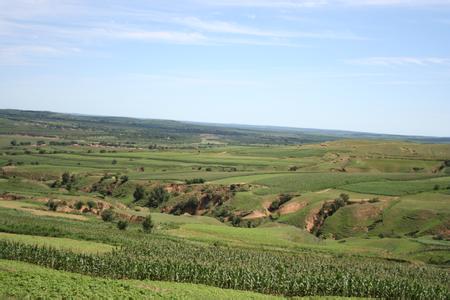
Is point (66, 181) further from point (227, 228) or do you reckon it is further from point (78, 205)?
point (227, 228)

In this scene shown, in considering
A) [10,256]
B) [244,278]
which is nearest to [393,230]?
[244,278]

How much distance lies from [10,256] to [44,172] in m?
99.1

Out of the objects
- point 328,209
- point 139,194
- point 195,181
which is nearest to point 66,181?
point 139,194

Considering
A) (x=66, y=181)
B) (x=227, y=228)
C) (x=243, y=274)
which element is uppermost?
(x=243, y=274)

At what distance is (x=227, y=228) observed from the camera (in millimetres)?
77938

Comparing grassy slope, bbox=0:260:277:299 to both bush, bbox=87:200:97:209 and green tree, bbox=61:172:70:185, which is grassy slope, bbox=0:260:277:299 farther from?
green tree, bbox=61:172:70:185

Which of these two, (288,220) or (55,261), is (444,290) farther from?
(288,220)

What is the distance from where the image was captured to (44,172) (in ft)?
460

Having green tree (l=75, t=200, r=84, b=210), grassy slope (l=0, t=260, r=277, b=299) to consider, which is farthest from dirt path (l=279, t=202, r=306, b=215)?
grassy slope (l=0, t=260, r=277, b=299)

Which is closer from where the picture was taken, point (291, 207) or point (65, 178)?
point (291, 207)

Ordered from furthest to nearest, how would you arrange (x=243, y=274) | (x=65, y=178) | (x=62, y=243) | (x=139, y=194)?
(x=65, y=178) → (x=139, y=194) → (x=62, y=243) → (x=243, y=274)

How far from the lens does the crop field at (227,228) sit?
143ft

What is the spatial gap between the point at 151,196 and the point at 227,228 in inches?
1664

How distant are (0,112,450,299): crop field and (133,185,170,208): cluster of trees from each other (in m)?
0.23
